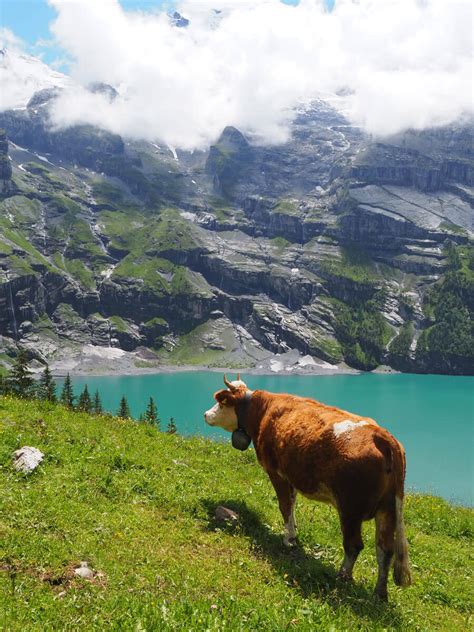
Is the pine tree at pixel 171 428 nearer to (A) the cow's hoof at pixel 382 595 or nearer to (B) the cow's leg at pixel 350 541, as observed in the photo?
(B) the cow's leg at pixel 350 541

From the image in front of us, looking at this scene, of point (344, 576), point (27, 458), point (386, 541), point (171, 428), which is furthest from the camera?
point (171, 428)

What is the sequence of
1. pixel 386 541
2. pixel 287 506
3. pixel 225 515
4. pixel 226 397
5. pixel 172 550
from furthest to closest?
pixel 226 397
pixel 225 515
pixel 287 506
pixel 172 550
pixel 386 541

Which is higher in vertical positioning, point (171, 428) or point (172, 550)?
point (172, 550)

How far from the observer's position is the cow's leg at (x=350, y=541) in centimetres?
916

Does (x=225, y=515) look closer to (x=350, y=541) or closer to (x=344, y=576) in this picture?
(x=344, y=576)

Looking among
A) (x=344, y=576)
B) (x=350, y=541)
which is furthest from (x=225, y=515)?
(x=350, y=541)

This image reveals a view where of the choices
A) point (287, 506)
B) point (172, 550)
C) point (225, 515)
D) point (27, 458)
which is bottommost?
point (225, 515)

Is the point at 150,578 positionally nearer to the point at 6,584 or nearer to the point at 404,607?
the point at 6,584

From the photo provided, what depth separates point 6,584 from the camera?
723 cm

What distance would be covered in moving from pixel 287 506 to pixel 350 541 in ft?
6.93

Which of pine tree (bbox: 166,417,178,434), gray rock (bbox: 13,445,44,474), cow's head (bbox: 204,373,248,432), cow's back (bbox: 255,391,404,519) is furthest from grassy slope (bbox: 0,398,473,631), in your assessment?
pine tree (bbox: 166,417,178,434)

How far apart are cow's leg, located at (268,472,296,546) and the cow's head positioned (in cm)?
264

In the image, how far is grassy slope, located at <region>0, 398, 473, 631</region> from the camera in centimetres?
671

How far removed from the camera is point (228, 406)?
44.8ft
